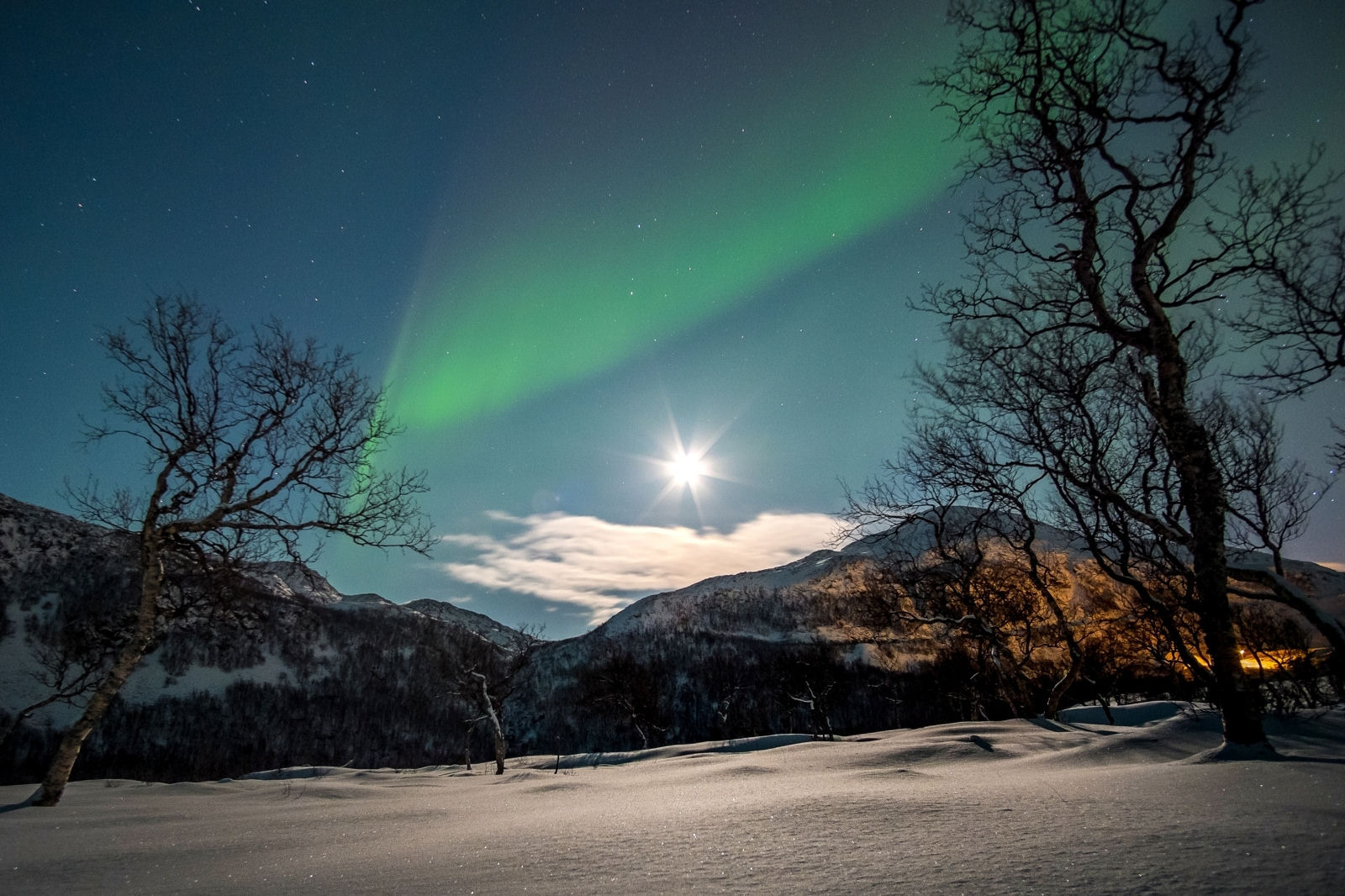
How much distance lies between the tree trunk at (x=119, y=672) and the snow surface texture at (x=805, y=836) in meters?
1.33

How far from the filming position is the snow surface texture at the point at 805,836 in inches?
72.7

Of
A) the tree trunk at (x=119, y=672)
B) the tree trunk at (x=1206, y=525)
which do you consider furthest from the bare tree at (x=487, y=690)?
the tree trunk at (x=1206, y=525)

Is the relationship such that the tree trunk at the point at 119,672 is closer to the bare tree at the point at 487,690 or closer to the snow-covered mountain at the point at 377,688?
the bare tree at the point at 487,690

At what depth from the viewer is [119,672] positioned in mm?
7625

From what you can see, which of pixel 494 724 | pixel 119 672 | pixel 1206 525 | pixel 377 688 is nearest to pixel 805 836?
pixel 1206 525

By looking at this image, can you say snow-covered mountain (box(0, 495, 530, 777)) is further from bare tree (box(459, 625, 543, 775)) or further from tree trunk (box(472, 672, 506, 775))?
tree trunk (box(472, 672, 506, 775))

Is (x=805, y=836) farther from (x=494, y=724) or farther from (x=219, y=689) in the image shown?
(x=219, y=689)

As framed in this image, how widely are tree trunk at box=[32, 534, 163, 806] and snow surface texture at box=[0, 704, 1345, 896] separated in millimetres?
1330

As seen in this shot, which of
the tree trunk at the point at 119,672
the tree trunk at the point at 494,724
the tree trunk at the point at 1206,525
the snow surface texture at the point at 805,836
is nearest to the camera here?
the snow surface texture at the point at 805,836

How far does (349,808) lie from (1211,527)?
8.20 meters

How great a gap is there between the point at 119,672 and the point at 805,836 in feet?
30.9

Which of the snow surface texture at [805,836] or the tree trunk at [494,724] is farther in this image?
the tree trunk at [494,724]

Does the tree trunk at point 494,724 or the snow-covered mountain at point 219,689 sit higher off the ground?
the snow-covered mountain at point 219,689

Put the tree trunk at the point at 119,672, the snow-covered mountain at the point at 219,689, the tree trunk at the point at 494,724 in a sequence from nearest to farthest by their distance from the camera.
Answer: the tree trunk at the point at 119,672, the tree trunk at the point at 494,724, the snow-covered mountain at the point at 219,689
